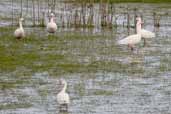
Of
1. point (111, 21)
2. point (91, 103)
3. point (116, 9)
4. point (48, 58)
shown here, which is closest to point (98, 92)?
point (91, 103)

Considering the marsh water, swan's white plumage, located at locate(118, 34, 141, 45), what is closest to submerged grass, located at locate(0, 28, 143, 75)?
the marsh water

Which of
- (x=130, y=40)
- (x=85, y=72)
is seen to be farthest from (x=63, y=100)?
(x=130, y=40)

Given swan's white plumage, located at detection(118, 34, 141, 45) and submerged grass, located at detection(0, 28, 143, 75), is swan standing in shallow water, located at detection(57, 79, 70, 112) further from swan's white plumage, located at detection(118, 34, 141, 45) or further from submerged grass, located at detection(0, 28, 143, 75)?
swan's white plumage, located at detection(118, 34, 141, 45)

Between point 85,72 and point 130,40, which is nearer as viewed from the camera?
point 85,72

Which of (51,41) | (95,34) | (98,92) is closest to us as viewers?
(98,92)

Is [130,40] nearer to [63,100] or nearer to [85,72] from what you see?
[85,72]

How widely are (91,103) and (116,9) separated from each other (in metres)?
23.6

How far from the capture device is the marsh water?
60.8ft

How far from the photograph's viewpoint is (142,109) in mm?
18156

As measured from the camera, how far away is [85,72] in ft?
75.6

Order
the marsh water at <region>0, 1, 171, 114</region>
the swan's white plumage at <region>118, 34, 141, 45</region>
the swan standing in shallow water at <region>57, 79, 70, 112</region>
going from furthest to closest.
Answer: the swan's white plumage at <region>118, 34, 141, 45</region>, the marsh water at <region>0, 1, 171, 114</region>, the swan standing in shallow water at <region>57, 79, 70, 112</region>

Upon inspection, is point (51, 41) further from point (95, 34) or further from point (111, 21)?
point (111, 21)

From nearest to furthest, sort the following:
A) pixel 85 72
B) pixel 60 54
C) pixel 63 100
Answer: pixel 63 100
pixel 85 72
pixel 60 54

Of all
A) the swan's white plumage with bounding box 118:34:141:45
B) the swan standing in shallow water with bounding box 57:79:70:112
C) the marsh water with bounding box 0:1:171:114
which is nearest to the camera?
the swan standing in shallow water with bounding box 57:79:70:112
